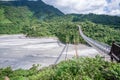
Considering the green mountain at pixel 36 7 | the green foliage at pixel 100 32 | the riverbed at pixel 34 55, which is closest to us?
the riverbed at pixel 34 55

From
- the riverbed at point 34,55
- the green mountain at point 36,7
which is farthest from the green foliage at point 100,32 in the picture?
the green mountain at point 36,7

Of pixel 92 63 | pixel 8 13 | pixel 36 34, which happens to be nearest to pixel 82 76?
pixel 92 63

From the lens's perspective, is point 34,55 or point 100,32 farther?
point 100,32

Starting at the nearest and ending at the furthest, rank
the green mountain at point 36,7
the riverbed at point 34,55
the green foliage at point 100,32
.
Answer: the riverbed at point 34,55
the green foliage at point 100,32
the green mountain at point 36,7

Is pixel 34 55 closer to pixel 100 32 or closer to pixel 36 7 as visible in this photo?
pixel 100 32

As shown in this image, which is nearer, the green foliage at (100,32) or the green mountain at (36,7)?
the green foliage at (100,32)

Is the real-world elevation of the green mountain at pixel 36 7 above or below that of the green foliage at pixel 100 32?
above

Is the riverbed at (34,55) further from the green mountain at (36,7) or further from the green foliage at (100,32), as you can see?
the green mountain at (36,7)

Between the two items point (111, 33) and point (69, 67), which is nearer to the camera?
point (69, 67)

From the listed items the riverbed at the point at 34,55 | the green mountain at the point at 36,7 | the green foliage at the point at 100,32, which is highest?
the green mountain at the point at 36,7

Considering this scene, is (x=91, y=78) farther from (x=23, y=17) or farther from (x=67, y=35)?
(x=23, y=17)

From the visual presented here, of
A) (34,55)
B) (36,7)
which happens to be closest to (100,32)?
(34,55)
